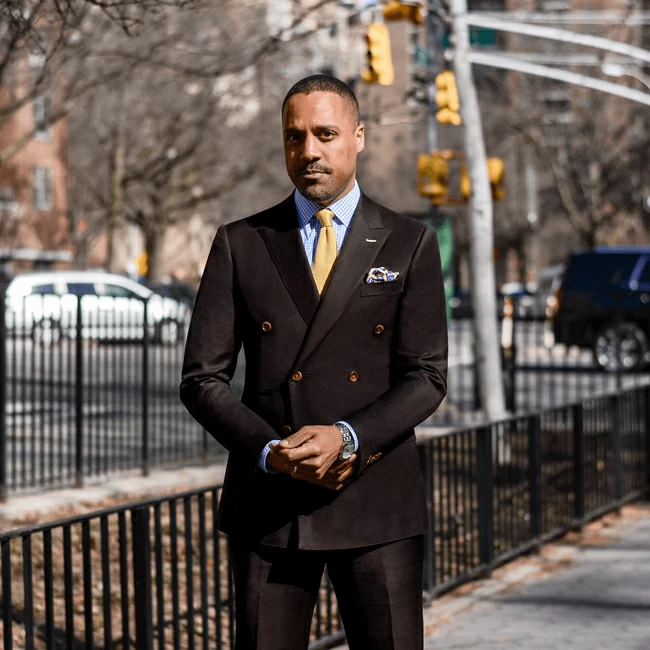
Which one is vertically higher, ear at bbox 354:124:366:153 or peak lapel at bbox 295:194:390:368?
ear at bbox 354:124:366:153

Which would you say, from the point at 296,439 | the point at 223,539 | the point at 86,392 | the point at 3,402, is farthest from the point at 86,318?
the point at 296,439

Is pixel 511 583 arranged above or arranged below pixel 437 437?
below

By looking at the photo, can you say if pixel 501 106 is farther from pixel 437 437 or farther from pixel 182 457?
pixel 437 437

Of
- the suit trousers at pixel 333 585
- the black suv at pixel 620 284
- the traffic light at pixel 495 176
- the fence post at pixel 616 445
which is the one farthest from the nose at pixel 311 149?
the black suv at pixel 620 284

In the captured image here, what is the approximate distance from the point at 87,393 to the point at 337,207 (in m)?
8.10

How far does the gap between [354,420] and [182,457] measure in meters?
9.08

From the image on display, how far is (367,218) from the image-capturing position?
363cm

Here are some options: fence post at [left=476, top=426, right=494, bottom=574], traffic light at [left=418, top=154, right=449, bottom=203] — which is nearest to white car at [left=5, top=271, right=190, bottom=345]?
fence post at [left=476, top=426, right=494, bottom=574]

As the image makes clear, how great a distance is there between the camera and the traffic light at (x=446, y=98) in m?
16.0

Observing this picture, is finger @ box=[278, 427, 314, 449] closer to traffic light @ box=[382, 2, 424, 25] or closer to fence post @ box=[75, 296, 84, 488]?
fence post @ box=[75, 296, 84, 488]

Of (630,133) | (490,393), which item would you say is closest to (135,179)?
(630,133)

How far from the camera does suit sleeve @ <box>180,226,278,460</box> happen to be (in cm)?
343

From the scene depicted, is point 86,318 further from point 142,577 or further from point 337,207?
point 337,207

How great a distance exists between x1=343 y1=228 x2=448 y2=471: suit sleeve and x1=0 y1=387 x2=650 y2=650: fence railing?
62.9 inches
